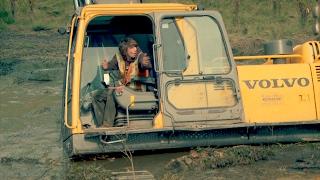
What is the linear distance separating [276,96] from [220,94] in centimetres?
83

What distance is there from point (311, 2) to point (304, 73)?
2119cm

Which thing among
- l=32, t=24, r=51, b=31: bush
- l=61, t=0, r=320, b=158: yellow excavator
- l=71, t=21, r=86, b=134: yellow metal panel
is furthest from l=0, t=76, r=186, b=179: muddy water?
l=32, t=24, r=51, b=31: bush

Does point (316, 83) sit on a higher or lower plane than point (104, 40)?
lower

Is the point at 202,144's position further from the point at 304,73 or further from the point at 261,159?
the point at 304,73

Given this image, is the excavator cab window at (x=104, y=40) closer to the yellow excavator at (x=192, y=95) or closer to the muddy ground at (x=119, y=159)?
the yellow excavator at (x=192, y=95)

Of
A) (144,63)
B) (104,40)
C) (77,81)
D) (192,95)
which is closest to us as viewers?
(77,81)

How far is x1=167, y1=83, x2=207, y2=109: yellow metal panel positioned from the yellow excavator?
0.05 ft

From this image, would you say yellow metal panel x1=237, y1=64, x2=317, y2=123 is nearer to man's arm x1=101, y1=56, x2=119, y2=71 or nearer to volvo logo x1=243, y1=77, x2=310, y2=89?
volvo logo x1=243, y1=77, x2=310, y2=89

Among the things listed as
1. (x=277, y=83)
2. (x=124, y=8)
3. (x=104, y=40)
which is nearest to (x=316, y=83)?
(x=277, y=83)

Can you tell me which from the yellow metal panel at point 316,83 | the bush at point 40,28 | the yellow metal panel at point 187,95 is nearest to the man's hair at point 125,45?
the yellow metal panel at point 187,95

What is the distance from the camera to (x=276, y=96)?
32.2 feet

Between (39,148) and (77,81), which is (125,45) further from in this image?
(39,148)

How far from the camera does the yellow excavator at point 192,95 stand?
9359 millimetres

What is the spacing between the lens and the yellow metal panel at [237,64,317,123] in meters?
9.80
